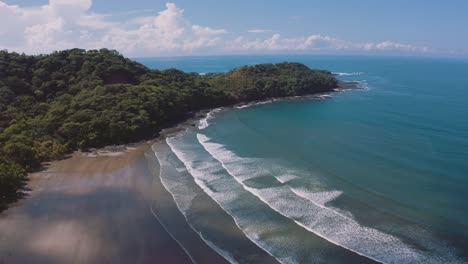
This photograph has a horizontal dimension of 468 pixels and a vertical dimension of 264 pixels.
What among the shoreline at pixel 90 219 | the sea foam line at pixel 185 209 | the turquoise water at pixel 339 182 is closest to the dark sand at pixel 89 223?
the shoreline at pixel 90 219

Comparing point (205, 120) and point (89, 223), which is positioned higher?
point (205, 120)

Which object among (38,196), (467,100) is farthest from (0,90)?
(467,100)

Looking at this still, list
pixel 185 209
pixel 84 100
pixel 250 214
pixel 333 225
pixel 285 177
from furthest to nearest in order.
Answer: pixel 84 100 < pixel 285 177 < pixel 185 209 < pixel 250 214 < pixel 333 225

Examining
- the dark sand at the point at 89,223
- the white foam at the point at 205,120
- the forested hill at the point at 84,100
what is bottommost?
the dark sand at the point at 89,223

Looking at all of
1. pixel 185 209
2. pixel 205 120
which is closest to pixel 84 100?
pixel 205 120

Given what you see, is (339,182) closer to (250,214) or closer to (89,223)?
(250,214)

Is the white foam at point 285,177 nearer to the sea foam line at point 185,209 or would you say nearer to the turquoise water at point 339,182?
the turquoise water at point 339,182

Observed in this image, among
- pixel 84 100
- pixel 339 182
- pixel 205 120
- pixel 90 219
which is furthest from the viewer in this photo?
pixel 205 120
